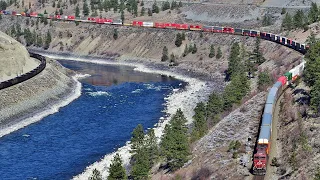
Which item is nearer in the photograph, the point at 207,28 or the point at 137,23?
the point at 207,28

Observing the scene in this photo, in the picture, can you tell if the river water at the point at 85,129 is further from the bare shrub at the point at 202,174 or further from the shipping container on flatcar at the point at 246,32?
the shipping container on flatcar at the point at 246,32

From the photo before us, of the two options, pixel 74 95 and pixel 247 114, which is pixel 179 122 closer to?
pixel 247 114

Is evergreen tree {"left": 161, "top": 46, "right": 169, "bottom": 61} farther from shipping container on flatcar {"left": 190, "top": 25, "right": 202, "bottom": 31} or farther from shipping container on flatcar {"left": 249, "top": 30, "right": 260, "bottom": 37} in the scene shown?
shipping container on flatcar {"left": 249, "top": 30, "right": 260, "bottom": 37}

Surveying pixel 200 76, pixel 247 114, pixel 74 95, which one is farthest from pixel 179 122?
pixel 200 76

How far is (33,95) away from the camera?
110 meters

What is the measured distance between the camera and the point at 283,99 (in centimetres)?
8138

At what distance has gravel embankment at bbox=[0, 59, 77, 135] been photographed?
99.9m

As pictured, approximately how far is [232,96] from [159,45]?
8908cm

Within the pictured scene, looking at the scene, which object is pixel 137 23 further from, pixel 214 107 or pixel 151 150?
pixel 151 150

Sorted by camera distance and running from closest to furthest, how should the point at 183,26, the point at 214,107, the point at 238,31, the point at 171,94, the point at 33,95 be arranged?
1. the point at 214,107
2. the point at 33,95
3. the point at 171,94
4. the point at 238,31
5. the point at 183,26

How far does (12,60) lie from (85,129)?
107 ft

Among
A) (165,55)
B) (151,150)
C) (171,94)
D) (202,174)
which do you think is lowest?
(171,94)

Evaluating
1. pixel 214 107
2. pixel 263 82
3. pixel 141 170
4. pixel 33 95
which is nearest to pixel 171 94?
pixel 263 82

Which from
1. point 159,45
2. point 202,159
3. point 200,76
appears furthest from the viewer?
point 159,45
